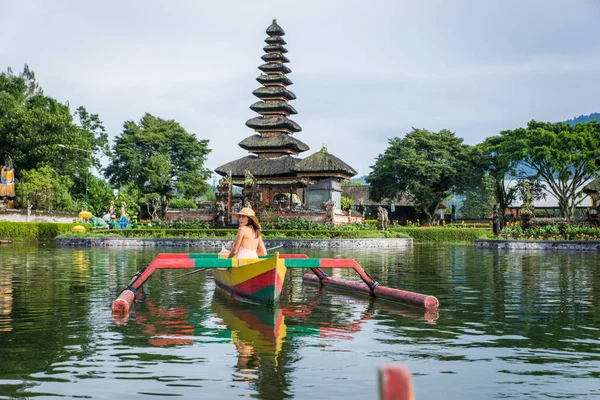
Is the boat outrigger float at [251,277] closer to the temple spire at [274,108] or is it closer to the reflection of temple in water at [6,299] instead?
the reflection of temple in water at [6,299]

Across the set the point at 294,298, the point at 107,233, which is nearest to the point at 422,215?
the point at 107,233

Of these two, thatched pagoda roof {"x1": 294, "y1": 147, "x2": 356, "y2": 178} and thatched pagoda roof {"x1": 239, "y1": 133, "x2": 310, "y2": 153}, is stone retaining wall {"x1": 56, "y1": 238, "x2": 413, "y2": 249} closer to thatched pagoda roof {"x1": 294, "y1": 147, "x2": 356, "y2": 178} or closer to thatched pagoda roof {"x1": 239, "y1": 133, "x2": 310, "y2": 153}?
thatched pagoda roof {"x1": 294, "y1": 147, "x2": 356, "y2": 178}

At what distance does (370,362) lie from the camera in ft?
23.6

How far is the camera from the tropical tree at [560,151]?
5144 centimetres

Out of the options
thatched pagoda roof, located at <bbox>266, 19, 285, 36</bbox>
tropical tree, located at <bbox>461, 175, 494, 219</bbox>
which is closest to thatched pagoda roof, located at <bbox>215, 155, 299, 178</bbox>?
thatched pagoda roof, located at <bbox>266, 19, 285, 36</bbox>

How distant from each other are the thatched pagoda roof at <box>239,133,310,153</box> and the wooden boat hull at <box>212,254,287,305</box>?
49616 millimetres

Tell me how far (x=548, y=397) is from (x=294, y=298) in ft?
25.3

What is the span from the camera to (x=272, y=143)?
62.5 metres

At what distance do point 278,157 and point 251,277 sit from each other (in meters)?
51.8

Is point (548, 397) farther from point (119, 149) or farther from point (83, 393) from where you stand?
point (119, 149)

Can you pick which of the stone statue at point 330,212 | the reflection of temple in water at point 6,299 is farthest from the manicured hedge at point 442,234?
the reflection of temple in water at point 6,299

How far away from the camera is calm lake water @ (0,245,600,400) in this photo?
616cm

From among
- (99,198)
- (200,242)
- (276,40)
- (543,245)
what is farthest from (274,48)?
(543,245)

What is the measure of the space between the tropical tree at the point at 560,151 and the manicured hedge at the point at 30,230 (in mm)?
34705
